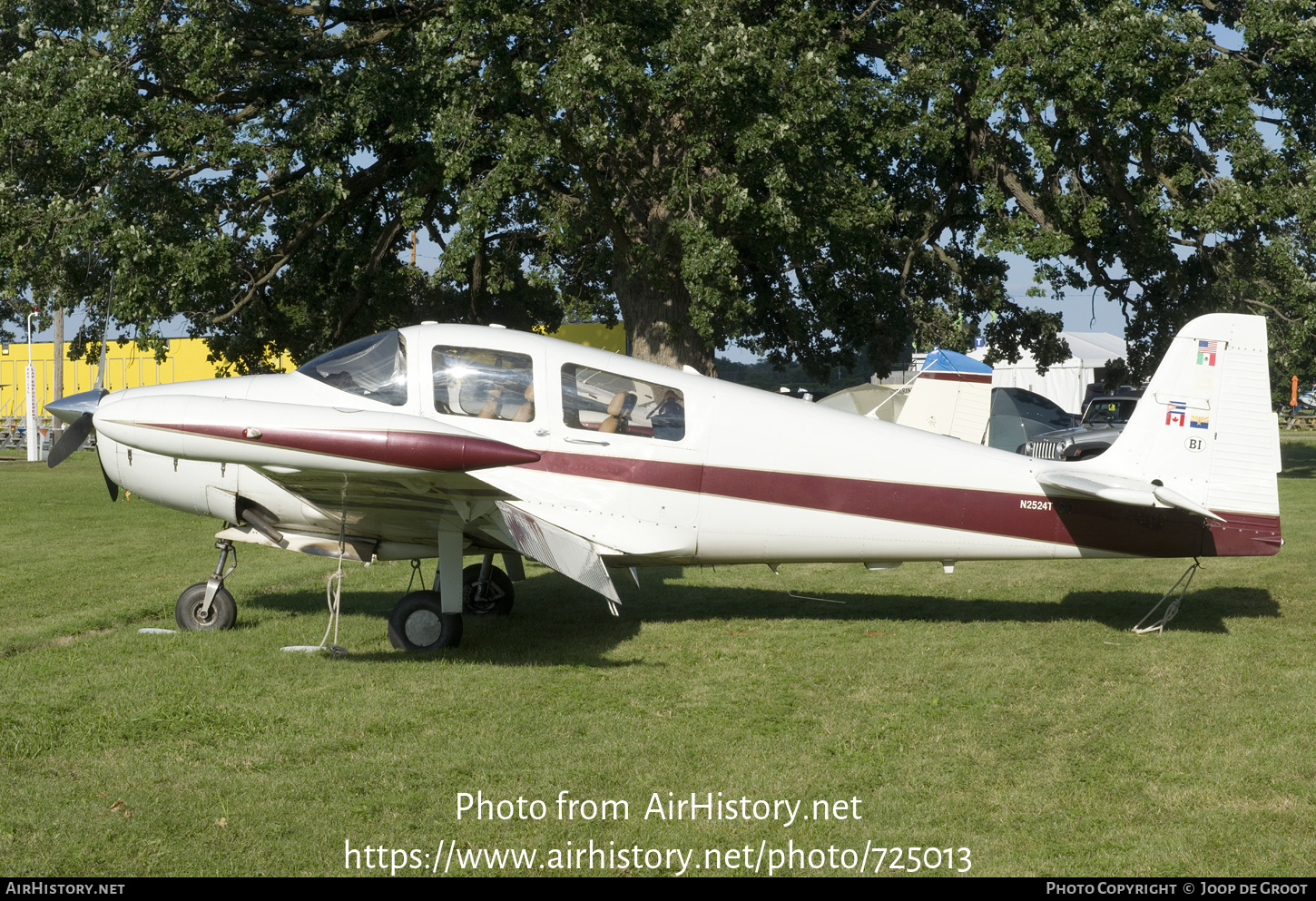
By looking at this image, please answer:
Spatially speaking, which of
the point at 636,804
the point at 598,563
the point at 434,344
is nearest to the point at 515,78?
the point at 434,344

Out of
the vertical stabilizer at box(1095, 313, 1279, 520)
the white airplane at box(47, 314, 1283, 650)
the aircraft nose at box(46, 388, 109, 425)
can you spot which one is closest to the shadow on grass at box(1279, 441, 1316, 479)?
the vertical stabilizer at box(1095, 313, 1279, 520)

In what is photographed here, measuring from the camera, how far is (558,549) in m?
7.14

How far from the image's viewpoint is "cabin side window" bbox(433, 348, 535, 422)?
7.47 meters

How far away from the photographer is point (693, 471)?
25.4 ft

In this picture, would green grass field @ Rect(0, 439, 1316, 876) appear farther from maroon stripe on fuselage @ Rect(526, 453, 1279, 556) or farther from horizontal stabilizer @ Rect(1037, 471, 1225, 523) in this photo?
horizontal stabilizer @ Rect(1037, 471, 1225, 523)

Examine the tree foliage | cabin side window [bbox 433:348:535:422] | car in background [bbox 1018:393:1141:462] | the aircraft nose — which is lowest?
car in background [bbox 1018:393:1141:462]

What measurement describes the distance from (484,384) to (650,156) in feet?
38.1

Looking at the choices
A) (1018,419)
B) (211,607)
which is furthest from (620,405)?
(1018,419)

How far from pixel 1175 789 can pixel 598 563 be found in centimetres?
360

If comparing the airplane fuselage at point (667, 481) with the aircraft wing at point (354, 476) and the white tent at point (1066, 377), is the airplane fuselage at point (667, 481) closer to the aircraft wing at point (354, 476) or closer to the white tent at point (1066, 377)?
the aircraft wing at point (354, 476)

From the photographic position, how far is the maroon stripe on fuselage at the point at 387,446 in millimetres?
5957

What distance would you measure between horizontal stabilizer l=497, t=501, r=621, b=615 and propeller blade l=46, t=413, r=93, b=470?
11.2 ft

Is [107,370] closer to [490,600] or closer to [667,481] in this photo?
[490,600]
